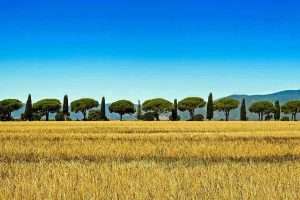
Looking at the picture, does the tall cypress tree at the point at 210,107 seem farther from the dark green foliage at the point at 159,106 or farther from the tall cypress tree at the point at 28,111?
the tall cypress tree at the point at 28,111

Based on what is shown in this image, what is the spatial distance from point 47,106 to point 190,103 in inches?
1835

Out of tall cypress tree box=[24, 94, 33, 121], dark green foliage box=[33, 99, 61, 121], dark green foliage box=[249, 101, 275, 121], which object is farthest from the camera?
dark green foliage box=[249, 101, 275, 121]

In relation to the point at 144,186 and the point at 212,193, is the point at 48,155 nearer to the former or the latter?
the point at 144,186

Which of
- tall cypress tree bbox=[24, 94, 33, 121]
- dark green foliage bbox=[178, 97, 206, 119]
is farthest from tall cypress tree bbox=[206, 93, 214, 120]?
tall cypress tree bbox=[24, 94, 33, 121]

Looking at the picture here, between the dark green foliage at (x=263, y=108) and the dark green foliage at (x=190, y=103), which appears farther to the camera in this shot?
the dark green foliage at (x=263, y=108)

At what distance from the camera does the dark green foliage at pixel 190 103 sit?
18150cm

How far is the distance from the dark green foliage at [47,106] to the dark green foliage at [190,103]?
39.9m

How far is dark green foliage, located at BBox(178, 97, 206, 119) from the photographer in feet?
595

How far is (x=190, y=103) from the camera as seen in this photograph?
182125 mm

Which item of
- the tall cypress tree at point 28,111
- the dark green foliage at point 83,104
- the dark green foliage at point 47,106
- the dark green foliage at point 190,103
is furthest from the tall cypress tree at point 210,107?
the dark green foliage at point 47,106

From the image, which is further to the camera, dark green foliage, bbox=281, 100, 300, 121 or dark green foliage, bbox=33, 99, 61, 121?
dark green foliage, bbox=281, 100, 300, 121

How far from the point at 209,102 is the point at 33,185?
137m

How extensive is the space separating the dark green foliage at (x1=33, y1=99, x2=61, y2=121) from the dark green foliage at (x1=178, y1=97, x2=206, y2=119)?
131 ft

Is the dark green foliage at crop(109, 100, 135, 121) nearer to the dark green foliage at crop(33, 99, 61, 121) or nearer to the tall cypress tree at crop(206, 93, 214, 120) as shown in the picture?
the dark green foliage at crop(33, 99, 61, 121)
